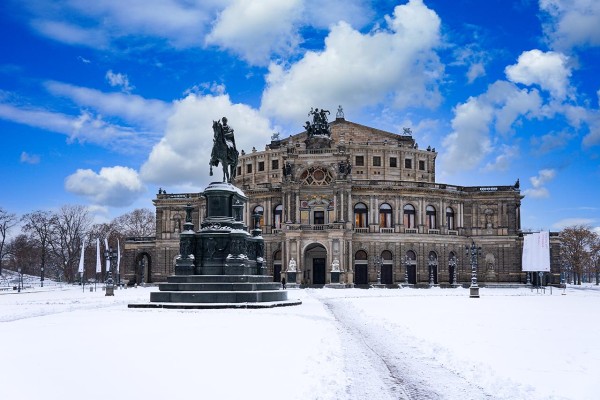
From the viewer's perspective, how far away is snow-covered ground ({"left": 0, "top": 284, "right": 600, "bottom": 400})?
411 inches

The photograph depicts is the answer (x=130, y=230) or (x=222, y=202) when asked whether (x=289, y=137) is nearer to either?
(x=130, y=230)

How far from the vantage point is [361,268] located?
77.2 m

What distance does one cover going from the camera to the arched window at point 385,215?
7850 centimetres

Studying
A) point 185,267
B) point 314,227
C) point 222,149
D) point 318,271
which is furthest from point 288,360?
point 318,271

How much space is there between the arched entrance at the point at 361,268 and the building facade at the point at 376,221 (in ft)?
0.41

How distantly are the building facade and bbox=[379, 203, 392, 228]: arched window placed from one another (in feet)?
0.42

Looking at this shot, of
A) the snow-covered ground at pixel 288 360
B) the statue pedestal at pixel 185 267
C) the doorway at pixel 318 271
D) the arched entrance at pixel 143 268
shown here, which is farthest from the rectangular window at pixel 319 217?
the snow-covered ground at pixel 288 360

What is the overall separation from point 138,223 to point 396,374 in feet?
399

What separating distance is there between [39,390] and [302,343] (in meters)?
7.57

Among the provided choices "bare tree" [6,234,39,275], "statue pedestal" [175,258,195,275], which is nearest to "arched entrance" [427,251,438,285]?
"statue pedestal" [175,258,195,275]

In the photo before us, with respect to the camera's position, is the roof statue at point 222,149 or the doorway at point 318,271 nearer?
the roof statue at point 222,149

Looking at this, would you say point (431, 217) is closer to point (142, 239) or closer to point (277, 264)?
point (277, 264)

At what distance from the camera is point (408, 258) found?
3061 inches

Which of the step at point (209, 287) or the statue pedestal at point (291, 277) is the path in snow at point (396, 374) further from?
the statue pedestal at point (291, 277)
